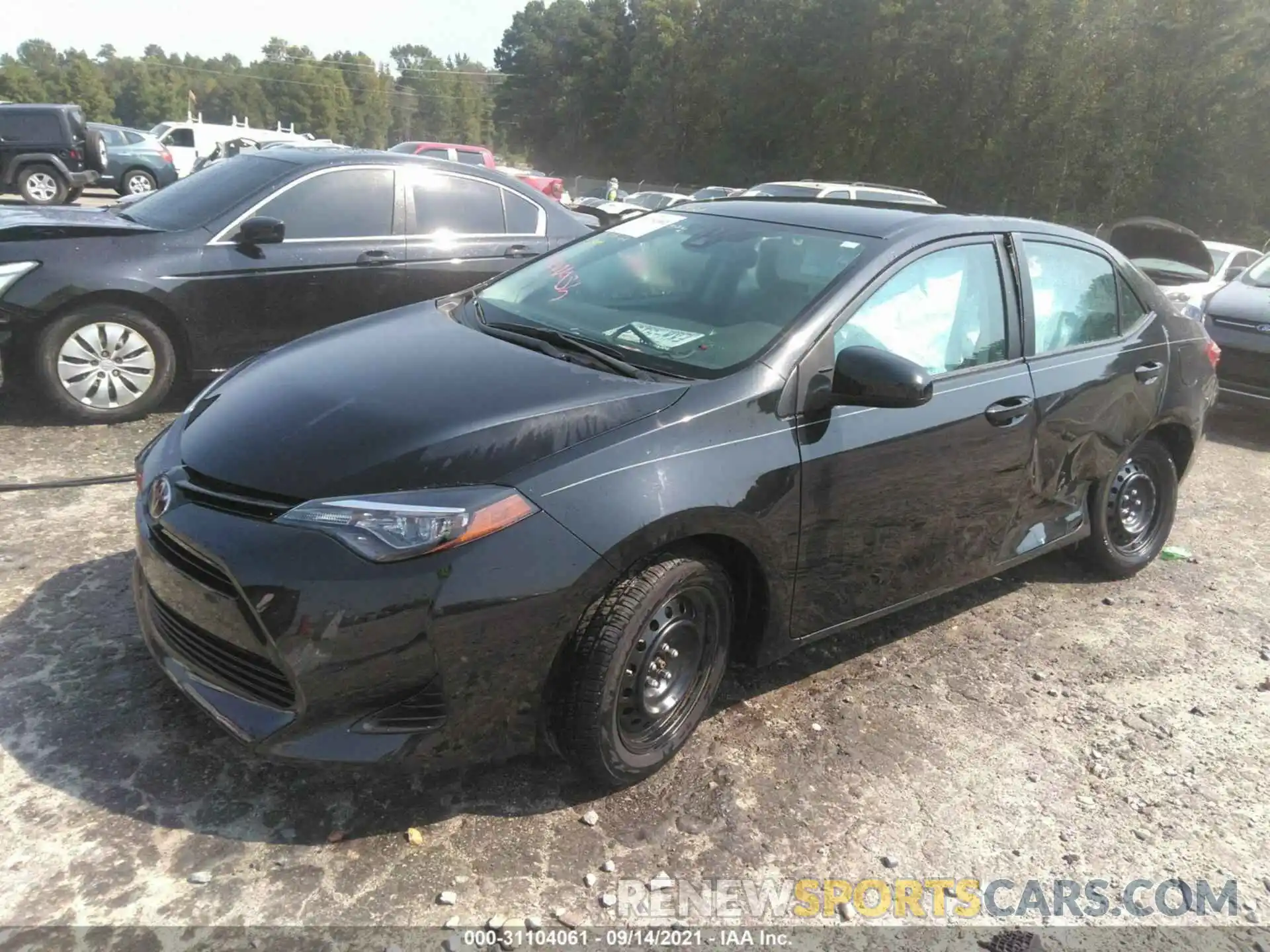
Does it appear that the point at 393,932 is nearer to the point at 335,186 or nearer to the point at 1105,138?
the point at 335,186

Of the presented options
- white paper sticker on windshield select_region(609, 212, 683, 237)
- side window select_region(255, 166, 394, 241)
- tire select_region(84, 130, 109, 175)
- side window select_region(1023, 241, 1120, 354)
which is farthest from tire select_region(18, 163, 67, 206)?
side window select_region(1023, 241, 1120, 354)

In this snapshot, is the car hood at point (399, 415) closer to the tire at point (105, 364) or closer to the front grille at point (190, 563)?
the front grille at point (190, 563)

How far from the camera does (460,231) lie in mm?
6328

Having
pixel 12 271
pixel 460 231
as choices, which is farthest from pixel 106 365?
pixel 460 231

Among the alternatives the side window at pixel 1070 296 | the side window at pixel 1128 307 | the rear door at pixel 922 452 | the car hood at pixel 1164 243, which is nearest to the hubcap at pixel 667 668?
the rear door at pixel 922 452

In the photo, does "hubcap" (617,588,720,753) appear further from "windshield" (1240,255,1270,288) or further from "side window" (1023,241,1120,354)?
"windshield" (1240,255,1270,288)

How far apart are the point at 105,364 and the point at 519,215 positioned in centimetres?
277

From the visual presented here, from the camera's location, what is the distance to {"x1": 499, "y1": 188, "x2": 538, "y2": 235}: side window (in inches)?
257

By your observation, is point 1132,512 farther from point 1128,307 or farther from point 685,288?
point 685,288

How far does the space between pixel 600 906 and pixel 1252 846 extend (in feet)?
6.61

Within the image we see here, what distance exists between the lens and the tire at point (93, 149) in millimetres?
18625

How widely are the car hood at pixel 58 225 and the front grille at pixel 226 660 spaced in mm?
3486

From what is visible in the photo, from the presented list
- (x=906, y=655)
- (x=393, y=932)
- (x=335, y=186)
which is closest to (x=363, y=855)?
(x=393, y=932)

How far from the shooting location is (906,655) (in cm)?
381
